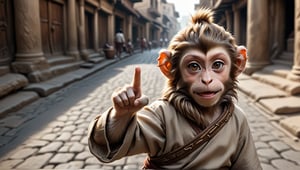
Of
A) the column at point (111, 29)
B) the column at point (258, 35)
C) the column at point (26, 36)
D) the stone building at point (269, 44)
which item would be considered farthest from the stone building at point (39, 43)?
the column at point (258, 35)

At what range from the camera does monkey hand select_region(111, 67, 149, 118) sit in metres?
1.24

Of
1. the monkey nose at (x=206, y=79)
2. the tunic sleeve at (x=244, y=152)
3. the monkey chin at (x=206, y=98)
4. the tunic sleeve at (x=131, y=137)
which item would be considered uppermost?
the monkey nose at (x=206, y=79)

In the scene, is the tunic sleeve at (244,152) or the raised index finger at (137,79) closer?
the raised index finger at (137,79)

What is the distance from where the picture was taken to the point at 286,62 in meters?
8.29

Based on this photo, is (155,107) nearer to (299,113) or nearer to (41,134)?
(41,134)

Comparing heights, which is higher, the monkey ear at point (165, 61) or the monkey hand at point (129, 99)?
the monkey ear at point (165, 61)

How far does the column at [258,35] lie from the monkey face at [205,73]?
807 centimetres

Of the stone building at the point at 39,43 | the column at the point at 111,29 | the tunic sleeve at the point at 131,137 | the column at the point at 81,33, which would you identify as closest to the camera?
the tunic sleeve at the point at 131,137

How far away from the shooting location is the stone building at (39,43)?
6.74 meters

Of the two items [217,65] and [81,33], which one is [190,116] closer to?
[217,65]

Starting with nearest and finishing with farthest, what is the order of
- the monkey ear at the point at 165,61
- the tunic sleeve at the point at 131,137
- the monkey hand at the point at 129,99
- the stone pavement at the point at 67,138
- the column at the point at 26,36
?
the monkey hand at the point at 129,99, the tunic sleeve at the point at 131,137, the monkey ear at the point at 165,61, the stone pavement at the point at 67,138, the column at the point at 26,36

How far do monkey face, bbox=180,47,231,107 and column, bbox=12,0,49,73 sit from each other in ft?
22.0

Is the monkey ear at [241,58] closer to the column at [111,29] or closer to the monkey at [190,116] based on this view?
the monkey at [190,116]

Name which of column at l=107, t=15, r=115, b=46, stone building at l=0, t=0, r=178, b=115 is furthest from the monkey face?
column at l=107, t=15, r=115, b=46
